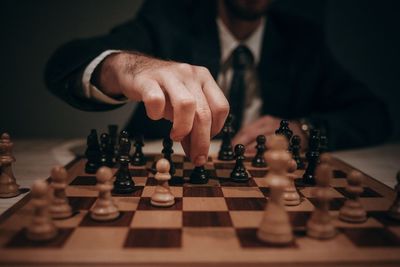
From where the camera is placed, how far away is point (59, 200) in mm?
978

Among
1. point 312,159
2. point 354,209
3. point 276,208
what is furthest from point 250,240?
point 312,159

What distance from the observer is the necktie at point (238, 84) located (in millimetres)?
2510

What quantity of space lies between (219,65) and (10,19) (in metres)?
1.77

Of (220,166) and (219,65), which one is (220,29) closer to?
(219,65)

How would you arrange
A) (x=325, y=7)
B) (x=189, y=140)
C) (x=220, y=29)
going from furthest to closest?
(x=325, y=7)
(x=220, y=29)
(x=189, y=140)

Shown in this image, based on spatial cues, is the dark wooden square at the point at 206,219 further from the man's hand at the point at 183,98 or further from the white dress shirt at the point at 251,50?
the white dress shirt at the point at 251,50

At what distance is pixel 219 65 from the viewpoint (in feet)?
8.07

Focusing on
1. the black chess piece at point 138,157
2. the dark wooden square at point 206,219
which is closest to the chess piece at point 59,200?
the dark wooden square at point 206,219

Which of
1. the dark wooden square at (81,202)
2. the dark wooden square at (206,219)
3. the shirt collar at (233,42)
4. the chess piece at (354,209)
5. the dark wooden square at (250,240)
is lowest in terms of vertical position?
the dark wooden square at (250,240)

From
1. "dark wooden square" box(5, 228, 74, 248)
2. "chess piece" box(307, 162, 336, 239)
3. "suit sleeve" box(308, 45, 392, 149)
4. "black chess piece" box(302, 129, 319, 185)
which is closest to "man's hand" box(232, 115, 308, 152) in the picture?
"suit sleeve" box(308, 45, 392, 149)

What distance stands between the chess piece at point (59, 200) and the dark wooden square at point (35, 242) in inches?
3.4

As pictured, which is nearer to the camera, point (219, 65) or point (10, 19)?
point (219, 65)

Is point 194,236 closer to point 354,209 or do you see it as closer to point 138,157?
point 354,209

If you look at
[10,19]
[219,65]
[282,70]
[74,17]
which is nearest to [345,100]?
[282,70]
